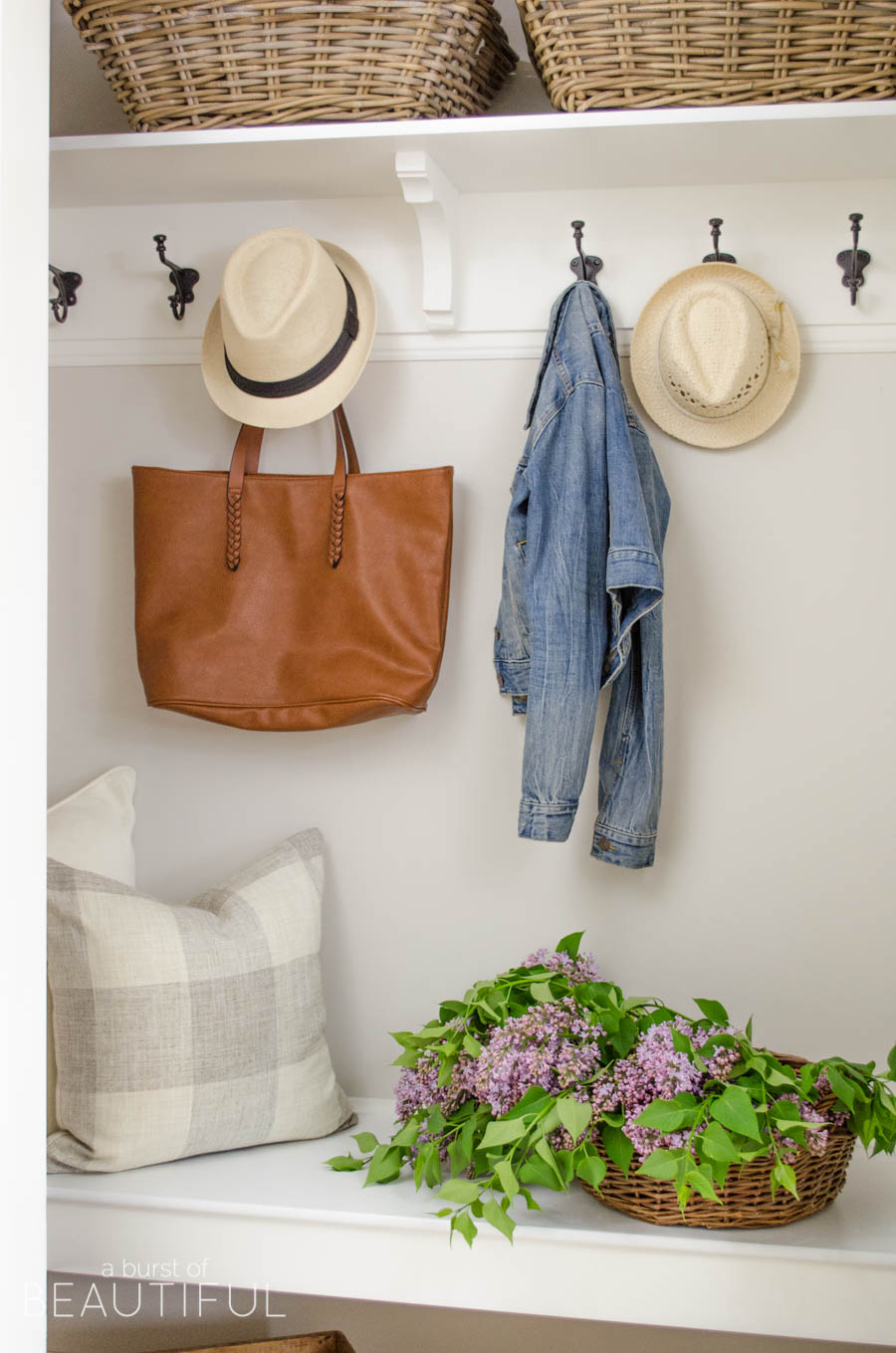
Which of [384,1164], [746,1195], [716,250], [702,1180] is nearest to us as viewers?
[702,1180]

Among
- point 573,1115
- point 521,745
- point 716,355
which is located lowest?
point 573,1115

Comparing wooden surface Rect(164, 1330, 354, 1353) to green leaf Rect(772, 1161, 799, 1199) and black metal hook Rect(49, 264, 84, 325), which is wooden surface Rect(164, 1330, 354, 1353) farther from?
black metal hook Rect(49, 264, 84, 325)

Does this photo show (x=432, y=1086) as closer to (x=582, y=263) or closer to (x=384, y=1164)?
(x=384, y=1164)

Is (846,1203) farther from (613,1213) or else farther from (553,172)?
(553,172)

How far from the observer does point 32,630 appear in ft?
3.37

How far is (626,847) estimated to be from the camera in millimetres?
1561

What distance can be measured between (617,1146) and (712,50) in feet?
4.36

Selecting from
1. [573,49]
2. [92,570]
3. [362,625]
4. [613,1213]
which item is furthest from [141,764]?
[573,49]

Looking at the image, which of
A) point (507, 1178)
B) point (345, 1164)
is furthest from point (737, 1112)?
point (345, 1164)

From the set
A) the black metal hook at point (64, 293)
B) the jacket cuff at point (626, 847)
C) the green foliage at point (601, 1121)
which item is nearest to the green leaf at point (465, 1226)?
the green foliage at point (601, 1121)

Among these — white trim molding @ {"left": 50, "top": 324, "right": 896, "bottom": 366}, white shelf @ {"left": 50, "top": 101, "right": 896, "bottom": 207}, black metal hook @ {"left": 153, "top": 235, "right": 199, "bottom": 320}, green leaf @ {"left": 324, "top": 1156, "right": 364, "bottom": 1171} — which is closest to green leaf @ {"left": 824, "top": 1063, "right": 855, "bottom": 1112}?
green leaf @ {"left": 324, "top": 1156, "right": 364, "bottom": 1171}

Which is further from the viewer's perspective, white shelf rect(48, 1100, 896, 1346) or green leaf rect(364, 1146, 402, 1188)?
green leaf rect(364, 1146, 402, 1188)

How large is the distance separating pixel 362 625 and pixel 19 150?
0.80 metres

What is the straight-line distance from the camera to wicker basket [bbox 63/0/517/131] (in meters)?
1.41
